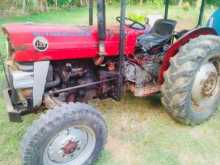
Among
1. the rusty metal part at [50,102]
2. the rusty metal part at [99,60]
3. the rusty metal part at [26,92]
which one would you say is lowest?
the rusty metal part at [50,102]

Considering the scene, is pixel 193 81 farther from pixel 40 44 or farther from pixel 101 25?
pixel 40 44

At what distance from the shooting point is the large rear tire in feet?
11.0

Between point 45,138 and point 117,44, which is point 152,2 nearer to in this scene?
point 117,44

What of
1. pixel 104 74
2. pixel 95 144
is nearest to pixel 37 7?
pixel 104 74

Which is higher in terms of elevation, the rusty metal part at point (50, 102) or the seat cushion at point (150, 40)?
the seat cushion at point (150, 40)

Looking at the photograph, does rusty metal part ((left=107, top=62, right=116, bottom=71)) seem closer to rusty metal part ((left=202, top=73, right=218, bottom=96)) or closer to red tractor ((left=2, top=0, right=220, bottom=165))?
red tractor ((left=2, top=0, right=220, bottom=165))

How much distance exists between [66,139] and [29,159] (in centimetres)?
35

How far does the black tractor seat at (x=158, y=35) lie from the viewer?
3.80 metres

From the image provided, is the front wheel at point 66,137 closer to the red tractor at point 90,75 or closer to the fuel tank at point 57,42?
the red tractor at point 90,75

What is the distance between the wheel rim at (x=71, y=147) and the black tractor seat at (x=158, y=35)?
137 centimetres

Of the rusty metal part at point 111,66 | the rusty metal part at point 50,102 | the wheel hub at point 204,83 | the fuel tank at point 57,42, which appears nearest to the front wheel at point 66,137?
the rusty metal part at point 50,102

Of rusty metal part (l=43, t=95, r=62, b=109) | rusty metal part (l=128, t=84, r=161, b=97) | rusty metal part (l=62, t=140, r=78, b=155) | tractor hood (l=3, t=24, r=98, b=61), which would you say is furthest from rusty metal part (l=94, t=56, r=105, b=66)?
rusty metal part (l=62, t=140, r=78, b=155)

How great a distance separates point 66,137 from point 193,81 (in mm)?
1477

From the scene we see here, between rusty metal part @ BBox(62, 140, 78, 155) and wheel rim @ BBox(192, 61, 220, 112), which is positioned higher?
wheel rim @ BBox(192, 61, 220, 112)
